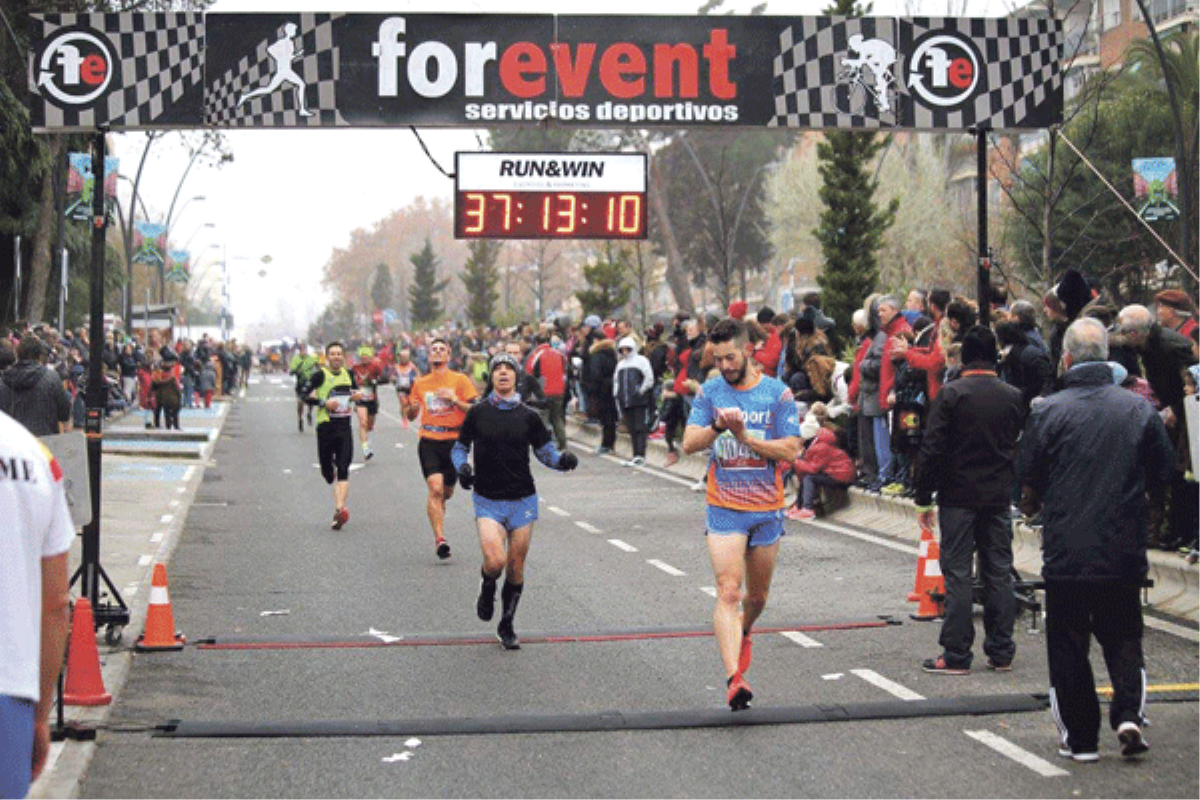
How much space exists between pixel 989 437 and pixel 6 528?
7017 mm

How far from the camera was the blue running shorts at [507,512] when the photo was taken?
1159cm

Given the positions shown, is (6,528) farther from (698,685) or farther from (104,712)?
(698,685)

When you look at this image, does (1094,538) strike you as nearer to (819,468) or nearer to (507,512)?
(507,512)

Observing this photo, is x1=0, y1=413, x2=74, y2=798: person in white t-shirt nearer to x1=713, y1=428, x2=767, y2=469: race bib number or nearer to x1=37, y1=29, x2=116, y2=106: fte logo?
x1=713, y1=428, x2=767, y2=469: race bib number

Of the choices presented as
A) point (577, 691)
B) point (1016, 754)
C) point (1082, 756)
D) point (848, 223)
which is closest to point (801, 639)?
point (577, 691)

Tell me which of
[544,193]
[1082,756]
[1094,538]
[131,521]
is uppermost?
[544,193]

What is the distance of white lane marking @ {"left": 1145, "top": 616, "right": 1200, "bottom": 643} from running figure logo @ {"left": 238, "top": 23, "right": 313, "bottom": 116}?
7.11 meters

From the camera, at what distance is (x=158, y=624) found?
11.0 meters

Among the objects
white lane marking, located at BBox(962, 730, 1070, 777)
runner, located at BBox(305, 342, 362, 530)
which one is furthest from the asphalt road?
runner, located at BBox(305, 342, 362, 530)

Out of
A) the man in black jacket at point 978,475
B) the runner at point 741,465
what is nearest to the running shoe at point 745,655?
the runner at point 741,465

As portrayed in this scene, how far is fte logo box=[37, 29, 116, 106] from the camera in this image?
12.5 m

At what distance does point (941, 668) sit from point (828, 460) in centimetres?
899

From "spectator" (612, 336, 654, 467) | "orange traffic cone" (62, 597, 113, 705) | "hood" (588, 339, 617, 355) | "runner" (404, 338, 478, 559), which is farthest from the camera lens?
"hood" (588, 339, 617, 355)

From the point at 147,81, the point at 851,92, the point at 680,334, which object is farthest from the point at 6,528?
the point at 680,334
